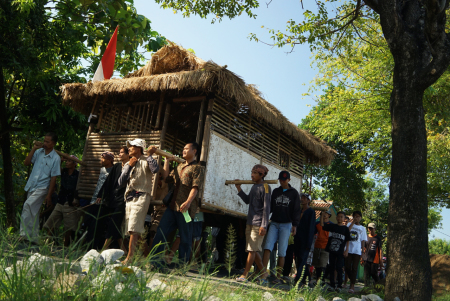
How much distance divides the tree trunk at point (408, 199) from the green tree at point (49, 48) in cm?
447

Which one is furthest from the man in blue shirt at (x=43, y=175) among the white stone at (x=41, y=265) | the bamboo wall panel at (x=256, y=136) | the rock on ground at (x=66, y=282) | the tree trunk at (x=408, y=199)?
the tree trunk at (x=408, y=199)

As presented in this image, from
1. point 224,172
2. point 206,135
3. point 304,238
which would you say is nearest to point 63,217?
point 206,135

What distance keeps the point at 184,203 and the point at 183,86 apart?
Result: 7.94 feet

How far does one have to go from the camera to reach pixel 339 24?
923 centimetres

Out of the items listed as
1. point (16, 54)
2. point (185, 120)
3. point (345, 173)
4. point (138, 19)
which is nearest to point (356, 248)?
point (185, 120)

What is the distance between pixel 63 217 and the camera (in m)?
7.15

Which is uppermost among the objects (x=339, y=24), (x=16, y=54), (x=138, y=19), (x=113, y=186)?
(x=339, y=24)

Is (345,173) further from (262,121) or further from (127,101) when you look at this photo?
(127,101)

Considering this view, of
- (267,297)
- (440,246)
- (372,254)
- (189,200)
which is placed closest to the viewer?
(267,297)

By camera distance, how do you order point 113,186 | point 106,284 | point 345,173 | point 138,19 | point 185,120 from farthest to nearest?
point 345,173 → point 185,120 → point 138,19 → point 113,186 → point 106,284

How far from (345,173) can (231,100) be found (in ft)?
55.1

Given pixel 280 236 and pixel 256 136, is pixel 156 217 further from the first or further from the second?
pixel 256 136

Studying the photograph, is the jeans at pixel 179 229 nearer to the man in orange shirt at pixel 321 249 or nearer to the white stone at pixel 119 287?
the white stone at pixel 119 287

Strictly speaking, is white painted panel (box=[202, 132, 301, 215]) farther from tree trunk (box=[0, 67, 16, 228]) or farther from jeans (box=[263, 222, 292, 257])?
tree trunk (box=[0, 67, 16, 228])
